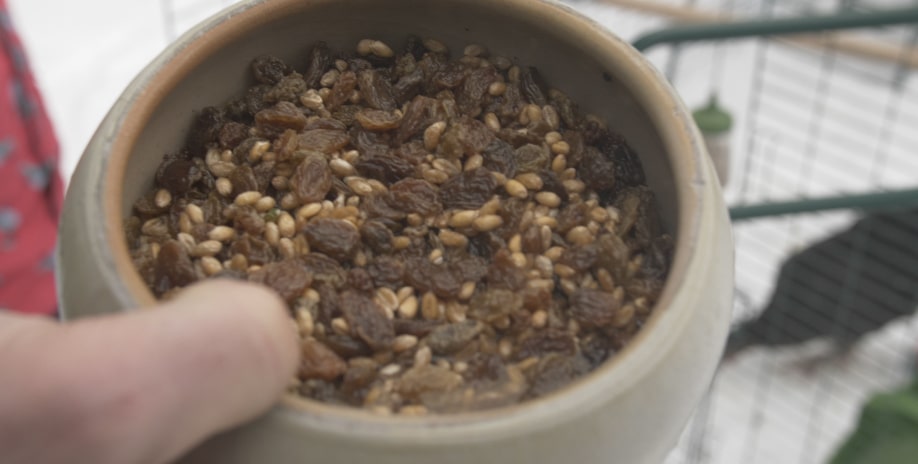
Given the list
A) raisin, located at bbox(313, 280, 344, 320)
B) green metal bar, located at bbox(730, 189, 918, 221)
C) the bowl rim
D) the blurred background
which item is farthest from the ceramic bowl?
the blurred background

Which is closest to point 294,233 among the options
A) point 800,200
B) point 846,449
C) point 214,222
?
point 214,222

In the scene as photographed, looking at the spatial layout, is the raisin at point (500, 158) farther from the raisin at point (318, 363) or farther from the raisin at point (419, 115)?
the raisin at point (318, 363)

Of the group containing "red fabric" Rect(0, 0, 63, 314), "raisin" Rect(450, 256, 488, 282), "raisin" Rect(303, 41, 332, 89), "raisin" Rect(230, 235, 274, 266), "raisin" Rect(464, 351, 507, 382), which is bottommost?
"red fabric" Rect(0, 0, 63, 314)

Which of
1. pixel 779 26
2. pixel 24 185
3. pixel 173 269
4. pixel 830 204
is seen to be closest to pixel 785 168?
pixel 830 204

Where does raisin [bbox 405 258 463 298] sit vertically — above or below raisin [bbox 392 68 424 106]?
below

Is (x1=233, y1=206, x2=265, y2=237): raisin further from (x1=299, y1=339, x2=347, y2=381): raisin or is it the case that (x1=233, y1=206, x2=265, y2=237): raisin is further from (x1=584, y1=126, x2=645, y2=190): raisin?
(x1=584, y1=126, x2=645, y2=190): raisin

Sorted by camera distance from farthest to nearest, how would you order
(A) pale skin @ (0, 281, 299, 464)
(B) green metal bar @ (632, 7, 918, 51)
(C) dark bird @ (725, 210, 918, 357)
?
1. (C) dark bird @ (725, 210, 918, 357)
2. (B) green metal bar @ (632, 7, 918, 51)
3. (A) pale skin @ (0, 281, 299, 464)

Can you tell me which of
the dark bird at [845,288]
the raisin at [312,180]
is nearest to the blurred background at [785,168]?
the dark bird at [845,288]

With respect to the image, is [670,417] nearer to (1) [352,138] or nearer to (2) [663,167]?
(2) [663,167]
